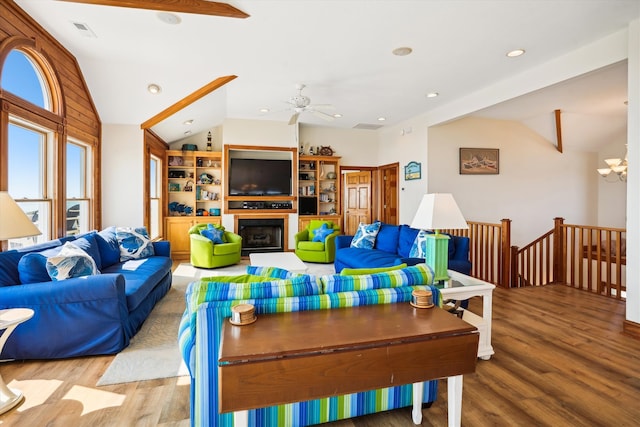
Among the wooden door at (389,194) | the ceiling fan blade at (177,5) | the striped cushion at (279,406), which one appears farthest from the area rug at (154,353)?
the wooden door at (389,194)

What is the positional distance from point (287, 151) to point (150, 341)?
5.01 meters

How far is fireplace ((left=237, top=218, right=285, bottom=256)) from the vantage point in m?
6.88

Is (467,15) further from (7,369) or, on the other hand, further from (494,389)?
(7,369)

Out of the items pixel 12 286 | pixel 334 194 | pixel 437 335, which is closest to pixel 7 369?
pixel 12 286

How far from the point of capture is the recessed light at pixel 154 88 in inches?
177

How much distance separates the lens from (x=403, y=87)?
15.4 ft

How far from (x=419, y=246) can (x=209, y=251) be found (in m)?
3.43

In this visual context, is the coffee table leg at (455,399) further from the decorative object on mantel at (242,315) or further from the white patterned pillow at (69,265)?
the white patterned pillow at (69,265)

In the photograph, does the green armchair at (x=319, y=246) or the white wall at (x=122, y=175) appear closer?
the white wall at (x=122, y=175)

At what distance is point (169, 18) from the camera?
2961 millimetres

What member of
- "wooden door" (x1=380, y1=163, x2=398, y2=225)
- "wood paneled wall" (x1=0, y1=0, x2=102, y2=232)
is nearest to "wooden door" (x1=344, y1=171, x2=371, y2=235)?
"wooden door" (x1=380, y1=163, x2=398, y2=225)

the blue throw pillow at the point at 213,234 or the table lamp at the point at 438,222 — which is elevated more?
the table lamp at the point at 438,222

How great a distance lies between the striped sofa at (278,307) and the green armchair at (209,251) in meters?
3.88

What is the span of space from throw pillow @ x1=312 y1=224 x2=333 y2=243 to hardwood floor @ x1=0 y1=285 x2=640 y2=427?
3.58m
